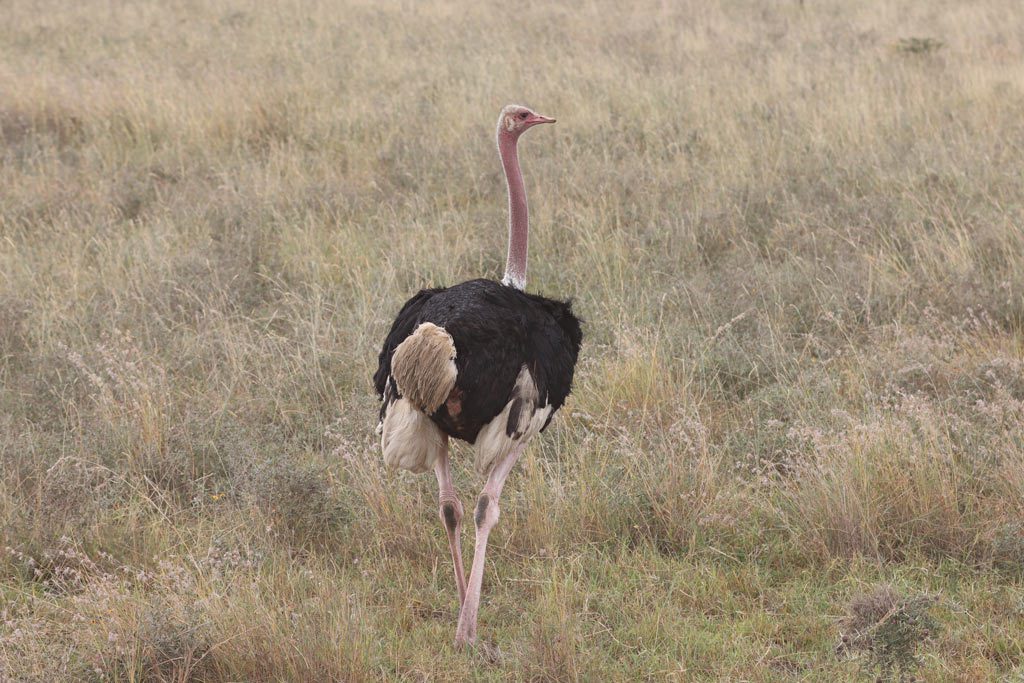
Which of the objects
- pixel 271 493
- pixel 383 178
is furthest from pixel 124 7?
pixel 271 493

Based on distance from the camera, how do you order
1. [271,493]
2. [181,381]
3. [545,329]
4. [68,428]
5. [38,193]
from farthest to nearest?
[38,193], [181,381], [68,428], [271,493], [545,329]

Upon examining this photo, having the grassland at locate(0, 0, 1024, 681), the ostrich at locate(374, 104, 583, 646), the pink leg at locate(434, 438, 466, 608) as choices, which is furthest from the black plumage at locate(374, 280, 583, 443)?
the grassland at locate(0, 0, 1024, 681)

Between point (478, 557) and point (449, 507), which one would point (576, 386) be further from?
point (478, 557)

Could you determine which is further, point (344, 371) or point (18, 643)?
point (344, 371)

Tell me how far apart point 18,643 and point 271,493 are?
1226mm

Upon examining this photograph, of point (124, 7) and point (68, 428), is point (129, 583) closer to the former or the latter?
point (68, 428)

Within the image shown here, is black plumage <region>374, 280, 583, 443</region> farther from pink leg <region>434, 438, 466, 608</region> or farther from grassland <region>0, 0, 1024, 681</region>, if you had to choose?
grassland <region>0, 0, 1024, 681</region>

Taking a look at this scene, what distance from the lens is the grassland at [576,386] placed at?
3.70 m

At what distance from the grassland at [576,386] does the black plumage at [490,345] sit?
64 centimetres

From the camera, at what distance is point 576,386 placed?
5.28m

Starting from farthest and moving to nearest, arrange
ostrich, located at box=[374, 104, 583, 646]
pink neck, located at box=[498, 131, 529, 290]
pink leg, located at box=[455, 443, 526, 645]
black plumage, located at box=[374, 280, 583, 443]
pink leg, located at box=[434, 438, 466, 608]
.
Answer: pink neck, located at box=[498, 131, 529, 290], pink leg, located at box=[434, 438, 466, 608], pink leg, located at box=[455, 443, 526, 645], black plumage, located at box=[374, 280, 583, 443], ostrich, located at box=[374, 104, 583, 646]

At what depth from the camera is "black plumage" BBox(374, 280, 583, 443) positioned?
11.5 ft

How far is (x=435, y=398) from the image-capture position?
11.0 feet

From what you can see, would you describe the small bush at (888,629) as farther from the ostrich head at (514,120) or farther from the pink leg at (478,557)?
the ostrich head at (514,120)
